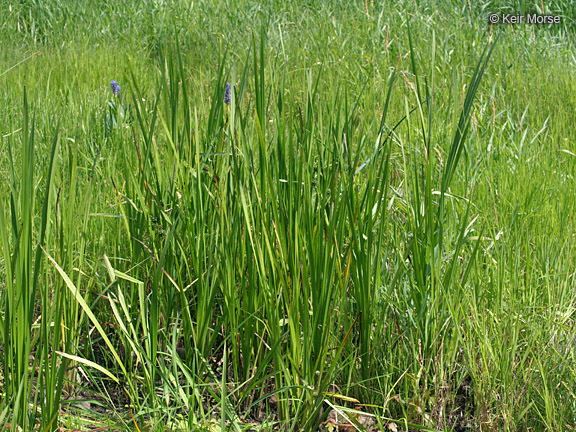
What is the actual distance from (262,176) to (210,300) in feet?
1.02

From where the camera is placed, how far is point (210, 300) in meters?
1.28

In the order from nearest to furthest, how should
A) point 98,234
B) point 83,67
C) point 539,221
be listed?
point 98,234 < point 539,221 < point 83,67

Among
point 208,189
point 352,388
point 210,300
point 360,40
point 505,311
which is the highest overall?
point 360,40

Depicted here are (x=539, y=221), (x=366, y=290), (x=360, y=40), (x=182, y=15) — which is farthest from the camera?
(x=182, y=15)

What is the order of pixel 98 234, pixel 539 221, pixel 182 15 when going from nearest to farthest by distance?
pixel 98 234
pixel 539 221
pixel 182 15

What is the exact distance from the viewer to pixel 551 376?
1.30 metres

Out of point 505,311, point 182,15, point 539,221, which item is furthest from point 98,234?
point 182,15

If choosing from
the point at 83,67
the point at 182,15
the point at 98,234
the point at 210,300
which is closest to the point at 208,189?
the point at 210,300

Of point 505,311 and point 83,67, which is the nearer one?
point 505,311

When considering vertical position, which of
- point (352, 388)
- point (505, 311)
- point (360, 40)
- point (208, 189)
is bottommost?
point (352, 388)

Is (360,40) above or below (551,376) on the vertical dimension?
above

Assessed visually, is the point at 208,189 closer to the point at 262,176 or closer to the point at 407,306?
the point at 262,176

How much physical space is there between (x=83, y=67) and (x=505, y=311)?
361 cm

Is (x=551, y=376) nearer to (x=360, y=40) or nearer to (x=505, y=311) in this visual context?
(x=505, y=311)
